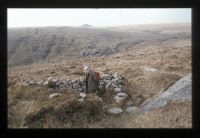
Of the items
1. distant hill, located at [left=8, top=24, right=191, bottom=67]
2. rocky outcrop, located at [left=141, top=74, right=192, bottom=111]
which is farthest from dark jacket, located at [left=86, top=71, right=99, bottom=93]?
rocky outcrop, located at [left=141, top=74, right=192, bottom=111]

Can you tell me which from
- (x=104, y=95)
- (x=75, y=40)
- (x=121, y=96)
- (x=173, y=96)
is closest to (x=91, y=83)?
(x=104, y=95)

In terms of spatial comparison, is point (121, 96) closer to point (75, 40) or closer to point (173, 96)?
point (173, 96)

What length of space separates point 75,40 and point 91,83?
0.47 m

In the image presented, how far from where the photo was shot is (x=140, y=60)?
4.24m

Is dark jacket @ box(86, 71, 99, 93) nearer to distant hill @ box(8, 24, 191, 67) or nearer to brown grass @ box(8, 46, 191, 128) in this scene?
brown grass @ box(8, 46, 191, 128)

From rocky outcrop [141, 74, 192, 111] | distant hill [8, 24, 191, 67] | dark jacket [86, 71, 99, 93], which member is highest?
distant hill [8, 24, 191, 67]

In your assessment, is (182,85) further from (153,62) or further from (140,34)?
(140,34)

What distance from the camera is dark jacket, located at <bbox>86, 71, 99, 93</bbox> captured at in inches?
166

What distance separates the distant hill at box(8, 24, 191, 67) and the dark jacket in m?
0.21

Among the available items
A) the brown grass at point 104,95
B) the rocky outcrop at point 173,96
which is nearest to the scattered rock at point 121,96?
the brown grass at point 104,95

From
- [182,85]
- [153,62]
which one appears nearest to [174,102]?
[182,85]

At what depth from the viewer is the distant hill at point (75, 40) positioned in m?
4.24

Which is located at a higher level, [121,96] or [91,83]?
[91,83]

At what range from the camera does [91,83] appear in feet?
13.9
